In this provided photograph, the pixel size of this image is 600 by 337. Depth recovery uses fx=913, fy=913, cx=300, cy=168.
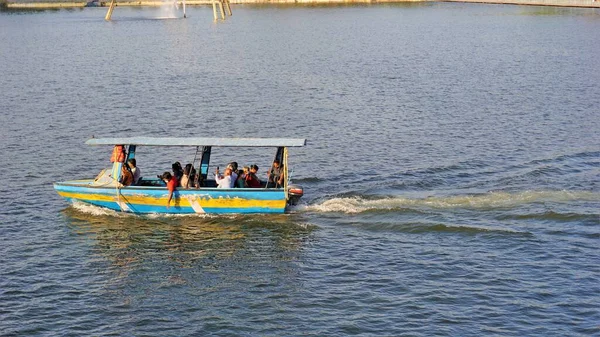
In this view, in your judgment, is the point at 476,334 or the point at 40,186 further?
the point at 40,186

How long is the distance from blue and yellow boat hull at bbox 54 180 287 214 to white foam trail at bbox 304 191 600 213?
1801mm

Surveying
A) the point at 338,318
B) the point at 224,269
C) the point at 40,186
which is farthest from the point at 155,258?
the point at 40,186

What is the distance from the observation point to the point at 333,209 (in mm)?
33906

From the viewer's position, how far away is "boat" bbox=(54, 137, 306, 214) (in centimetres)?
3312

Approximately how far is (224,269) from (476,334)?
8587 millimetres

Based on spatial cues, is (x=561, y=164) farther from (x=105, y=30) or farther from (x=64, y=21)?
(x=64, y=21)

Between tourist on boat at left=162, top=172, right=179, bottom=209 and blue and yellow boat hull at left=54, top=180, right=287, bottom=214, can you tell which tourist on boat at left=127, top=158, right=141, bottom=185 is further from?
tourist on boat at left=162, top=172, right=179, bottom=209

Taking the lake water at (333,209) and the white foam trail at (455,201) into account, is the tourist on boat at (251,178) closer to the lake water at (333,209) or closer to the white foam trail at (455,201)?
the lake water at (333,209)

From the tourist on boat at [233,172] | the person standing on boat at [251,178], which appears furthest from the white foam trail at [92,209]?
the person standing on boat at [251,178]

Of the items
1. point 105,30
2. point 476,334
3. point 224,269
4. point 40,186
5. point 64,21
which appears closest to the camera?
point 476,334

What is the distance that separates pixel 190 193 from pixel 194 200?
31 centimetres

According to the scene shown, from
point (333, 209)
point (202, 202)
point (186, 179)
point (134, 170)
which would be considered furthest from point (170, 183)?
point (333, 209)

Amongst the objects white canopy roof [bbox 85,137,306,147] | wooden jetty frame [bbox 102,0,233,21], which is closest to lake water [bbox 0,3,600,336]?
white canopy roof [bbox 85,137,306,147]

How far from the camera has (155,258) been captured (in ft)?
98.8
